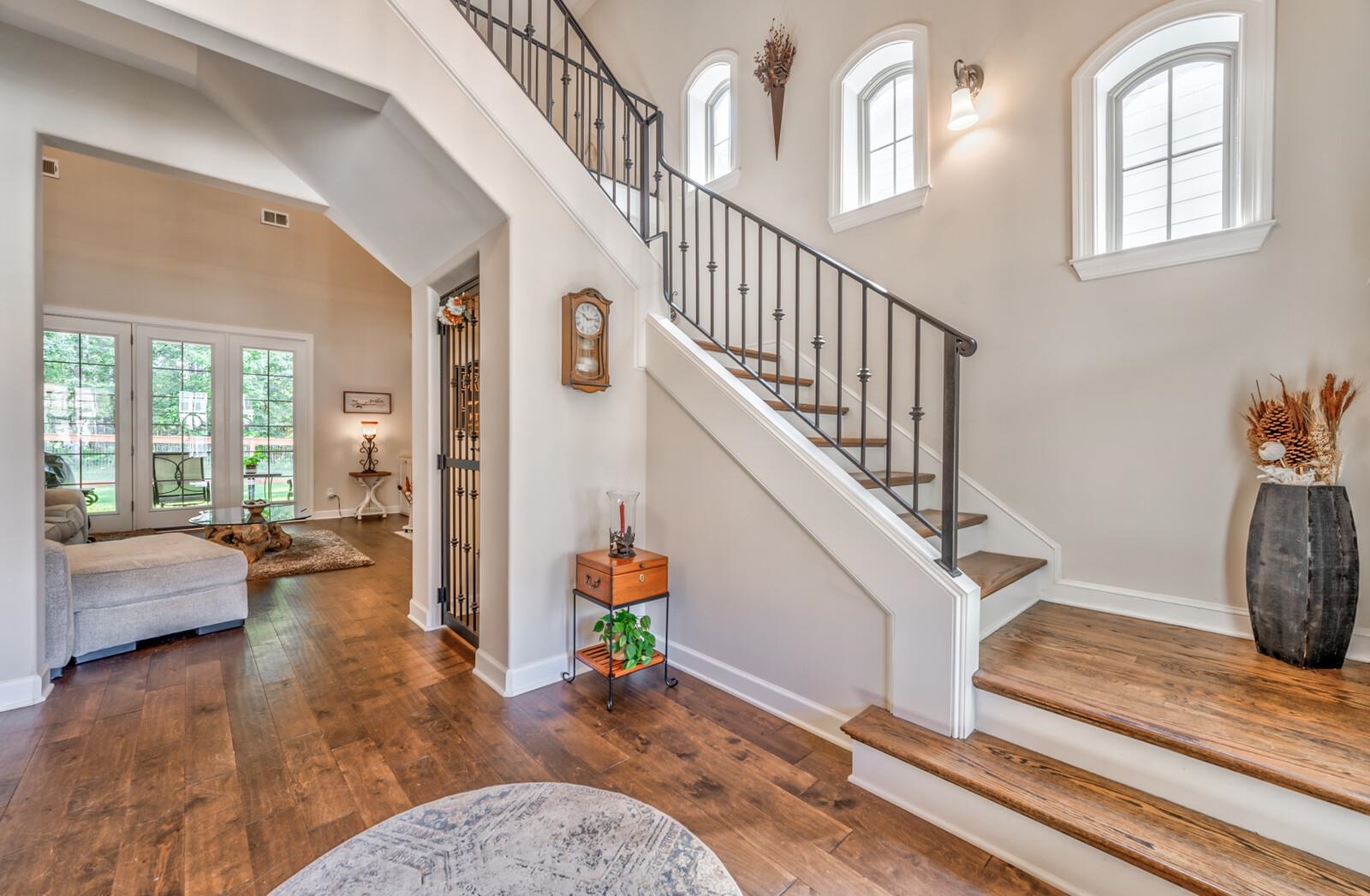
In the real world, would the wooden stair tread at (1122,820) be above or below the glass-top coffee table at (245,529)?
below

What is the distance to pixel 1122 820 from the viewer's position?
150 cm

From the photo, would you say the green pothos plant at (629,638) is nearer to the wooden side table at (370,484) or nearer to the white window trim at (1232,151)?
the white window trim at (1232,151)

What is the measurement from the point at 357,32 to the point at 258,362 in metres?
6.68

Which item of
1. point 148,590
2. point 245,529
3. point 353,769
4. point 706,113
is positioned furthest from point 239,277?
point 353,769

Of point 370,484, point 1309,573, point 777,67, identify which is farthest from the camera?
point 370,484

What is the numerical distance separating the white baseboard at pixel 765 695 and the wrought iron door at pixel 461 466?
49.1 inches

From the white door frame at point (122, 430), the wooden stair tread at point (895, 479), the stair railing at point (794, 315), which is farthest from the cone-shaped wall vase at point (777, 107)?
the white door frame at point (122, 430)

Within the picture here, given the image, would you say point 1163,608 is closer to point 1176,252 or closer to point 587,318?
point 1176,252

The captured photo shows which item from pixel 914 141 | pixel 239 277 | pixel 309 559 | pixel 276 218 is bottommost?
pixel 309 559

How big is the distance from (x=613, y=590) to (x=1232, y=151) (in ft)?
10.6

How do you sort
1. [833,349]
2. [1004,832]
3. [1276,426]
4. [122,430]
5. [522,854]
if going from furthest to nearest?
[122,430] < [833,349] < [1276,426] < [1004,832] < [522,854]

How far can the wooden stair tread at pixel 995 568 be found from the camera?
7.60 ft

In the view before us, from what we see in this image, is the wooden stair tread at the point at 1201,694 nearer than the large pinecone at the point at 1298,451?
Yes

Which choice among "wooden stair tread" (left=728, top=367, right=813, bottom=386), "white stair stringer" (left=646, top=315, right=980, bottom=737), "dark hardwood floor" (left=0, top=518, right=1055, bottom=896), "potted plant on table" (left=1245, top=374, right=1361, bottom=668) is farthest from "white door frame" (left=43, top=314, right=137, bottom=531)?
"potted plant on table" (left=1245, top=374, right=1361, bottom=668)
